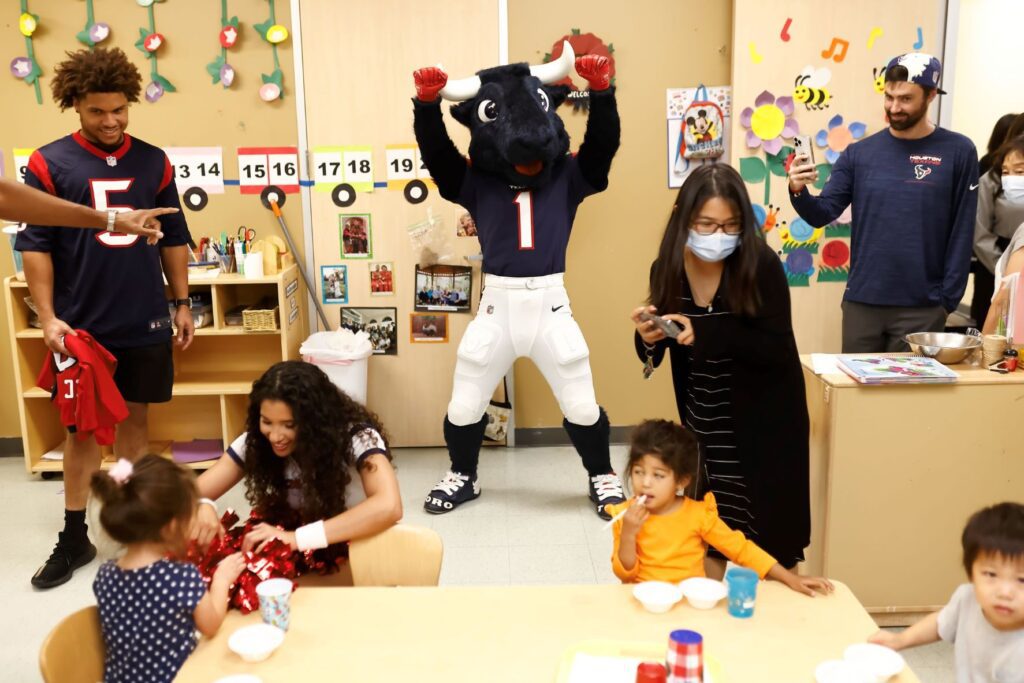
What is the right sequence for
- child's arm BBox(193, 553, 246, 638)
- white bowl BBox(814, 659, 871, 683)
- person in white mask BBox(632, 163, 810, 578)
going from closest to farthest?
white bowl BBox(814, 659, 871, 683) → child's arm BBox(193, 553, 246, 638) → person in white mask BBox(632, 163, 810, 578)

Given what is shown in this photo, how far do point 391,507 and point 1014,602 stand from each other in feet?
4.21

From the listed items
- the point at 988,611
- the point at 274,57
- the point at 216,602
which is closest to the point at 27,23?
the point at 274,57

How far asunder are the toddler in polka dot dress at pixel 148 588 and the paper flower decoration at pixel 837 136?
3.24 meters

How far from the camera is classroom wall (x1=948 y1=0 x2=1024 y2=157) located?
175 inches

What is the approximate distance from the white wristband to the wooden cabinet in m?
2.16

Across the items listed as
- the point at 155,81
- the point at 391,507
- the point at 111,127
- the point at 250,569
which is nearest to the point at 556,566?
the point at 391,507

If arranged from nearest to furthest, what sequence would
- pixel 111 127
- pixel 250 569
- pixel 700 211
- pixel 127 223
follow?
pixel 250 569, pixel 700 211, pixel 127 223, pixel 111 127

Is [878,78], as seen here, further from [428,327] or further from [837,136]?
[428,327]

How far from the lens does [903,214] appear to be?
3443 millimetres

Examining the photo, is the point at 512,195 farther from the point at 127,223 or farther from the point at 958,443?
the point at 958,443

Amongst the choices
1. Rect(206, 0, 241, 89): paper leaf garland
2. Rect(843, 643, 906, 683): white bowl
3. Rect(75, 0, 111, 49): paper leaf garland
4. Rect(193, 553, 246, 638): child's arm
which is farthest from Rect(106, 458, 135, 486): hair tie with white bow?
Rect(75, 0, 111, 49): paper leaf garland

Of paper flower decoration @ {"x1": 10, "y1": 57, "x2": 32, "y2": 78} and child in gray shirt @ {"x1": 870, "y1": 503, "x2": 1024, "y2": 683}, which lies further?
paper flower decoration @ {"x1": 10, "y1": 57, "x2": 32, "y2": 78}

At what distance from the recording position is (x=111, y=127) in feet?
10.2

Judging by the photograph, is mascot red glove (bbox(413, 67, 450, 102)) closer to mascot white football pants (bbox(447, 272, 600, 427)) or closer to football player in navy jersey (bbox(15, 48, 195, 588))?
mascot white football pants (bbox(447, 272, 600, 427))
